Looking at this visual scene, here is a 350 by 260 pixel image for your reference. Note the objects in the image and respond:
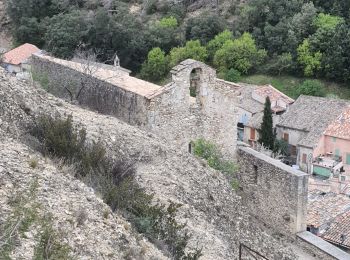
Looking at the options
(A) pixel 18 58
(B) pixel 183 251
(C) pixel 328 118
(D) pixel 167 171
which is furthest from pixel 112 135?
(A) pixel 18 58

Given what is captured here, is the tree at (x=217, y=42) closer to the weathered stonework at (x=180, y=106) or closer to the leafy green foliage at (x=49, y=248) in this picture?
the weathered stonework at (x=180, y=106)

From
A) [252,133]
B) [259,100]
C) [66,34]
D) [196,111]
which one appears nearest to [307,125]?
[252,133]

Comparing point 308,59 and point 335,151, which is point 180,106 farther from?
point 308,59

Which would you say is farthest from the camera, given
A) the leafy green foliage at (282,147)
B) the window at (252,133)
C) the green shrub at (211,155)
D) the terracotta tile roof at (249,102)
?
the terracotta tile roof at (249,102)

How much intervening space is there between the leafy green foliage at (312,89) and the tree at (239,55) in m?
5.02

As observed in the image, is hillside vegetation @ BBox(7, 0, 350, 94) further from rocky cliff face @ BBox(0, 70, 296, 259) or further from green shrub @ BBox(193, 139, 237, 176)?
rocky cliff face @ BBox(0, 70, 296, 259)

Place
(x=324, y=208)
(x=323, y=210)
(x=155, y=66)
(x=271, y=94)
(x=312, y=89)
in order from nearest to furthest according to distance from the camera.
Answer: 1. (x=323, y=210)
2. (x=324, y=208)
3. (x=271, y=94)
4. (x=312, y=89)
5. (x=155, y=66)

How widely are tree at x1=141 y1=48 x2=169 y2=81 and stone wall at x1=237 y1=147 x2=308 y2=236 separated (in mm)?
30463

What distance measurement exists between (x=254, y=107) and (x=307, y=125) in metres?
5.07

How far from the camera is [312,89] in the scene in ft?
146

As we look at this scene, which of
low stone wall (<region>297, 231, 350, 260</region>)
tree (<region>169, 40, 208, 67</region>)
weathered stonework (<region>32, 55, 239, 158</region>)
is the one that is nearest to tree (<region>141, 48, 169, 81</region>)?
tree (<region>169, 40, 208, 67</region>)

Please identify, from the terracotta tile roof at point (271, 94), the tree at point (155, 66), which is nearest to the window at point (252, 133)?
the terracotta tile roof at point (271, 94)

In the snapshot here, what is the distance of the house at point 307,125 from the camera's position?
116 ft

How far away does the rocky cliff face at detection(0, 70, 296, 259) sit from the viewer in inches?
279
